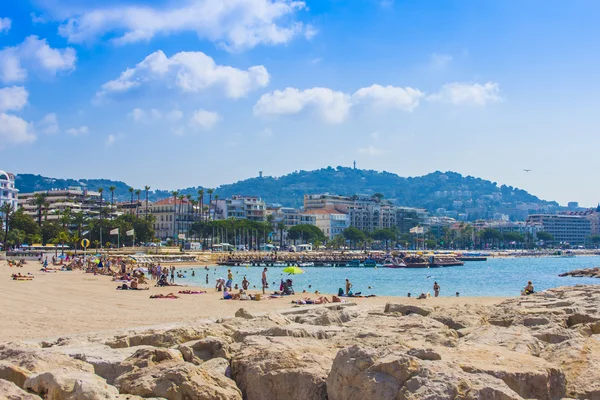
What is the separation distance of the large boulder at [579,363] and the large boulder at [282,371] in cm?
274

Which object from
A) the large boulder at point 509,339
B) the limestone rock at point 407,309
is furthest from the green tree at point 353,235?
the large boulder at point 509,339

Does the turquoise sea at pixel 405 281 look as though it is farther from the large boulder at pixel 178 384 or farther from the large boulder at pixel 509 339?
the large boulder at pixel 178 384

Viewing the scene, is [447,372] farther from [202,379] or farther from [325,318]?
[325,318]

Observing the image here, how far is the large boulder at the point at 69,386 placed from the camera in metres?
6.40

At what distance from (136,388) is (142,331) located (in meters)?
3.45

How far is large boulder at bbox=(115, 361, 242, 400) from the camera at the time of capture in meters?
6.90

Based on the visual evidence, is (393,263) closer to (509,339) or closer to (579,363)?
(509,339)

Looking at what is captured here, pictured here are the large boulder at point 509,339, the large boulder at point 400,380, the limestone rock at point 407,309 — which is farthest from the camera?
the limestone rock at point 407,309

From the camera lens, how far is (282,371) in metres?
7.41

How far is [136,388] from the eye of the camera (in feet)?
23.2

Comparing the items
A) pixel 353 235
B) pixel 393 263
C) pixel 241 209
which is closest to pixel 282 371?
pixel 393 263

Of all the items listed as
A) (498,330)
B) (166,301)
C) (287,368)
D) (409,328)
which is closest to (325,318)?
(409,328)

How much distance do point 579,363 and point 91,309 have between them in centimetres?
1750

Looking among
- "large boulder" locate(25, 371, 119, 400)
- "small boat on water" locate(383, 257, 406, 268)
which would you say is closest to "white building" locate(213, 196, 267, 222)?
"small boat on water" locate(383, 257, 406, 268)
